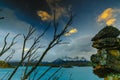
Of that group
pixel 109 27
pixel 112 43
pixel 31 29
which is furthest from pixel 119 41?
pixel 31 29

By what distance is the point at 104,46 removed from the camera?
54.8 meters

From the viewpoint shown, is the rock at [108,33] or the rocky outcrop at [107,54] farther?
the rock at [108,33]

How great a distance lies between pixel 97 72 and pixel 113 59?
183 inches

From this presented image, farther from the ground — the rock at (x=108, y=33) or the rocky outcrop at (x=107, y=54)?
the rock at (x=108, y=33)

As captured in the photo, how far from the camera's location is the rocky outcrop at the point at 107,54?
5362 cm

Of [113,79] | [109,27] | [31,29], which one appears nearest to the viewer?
[31,29]

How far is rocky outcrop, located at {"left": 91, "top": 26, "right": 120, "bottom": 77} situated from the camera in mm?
53625

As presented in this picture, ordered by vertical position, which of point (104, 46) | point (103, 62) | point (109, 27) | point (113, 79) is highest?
point (109, 27)

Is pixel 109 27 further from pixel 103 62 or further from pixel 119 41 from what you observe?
pixel 103 62

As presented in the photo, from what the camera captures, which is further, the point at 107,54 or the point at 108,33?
the point at 108,33

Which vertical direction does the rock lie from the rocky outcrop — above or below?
above

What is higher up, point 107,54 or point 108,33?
point 108,33

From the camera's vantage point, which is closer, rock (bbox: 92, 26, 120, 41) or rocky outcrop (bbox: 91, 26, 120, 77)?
rocky outcrop (bbox: 91, 26, 120, 77)

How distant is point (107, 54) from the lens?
5400 cm
